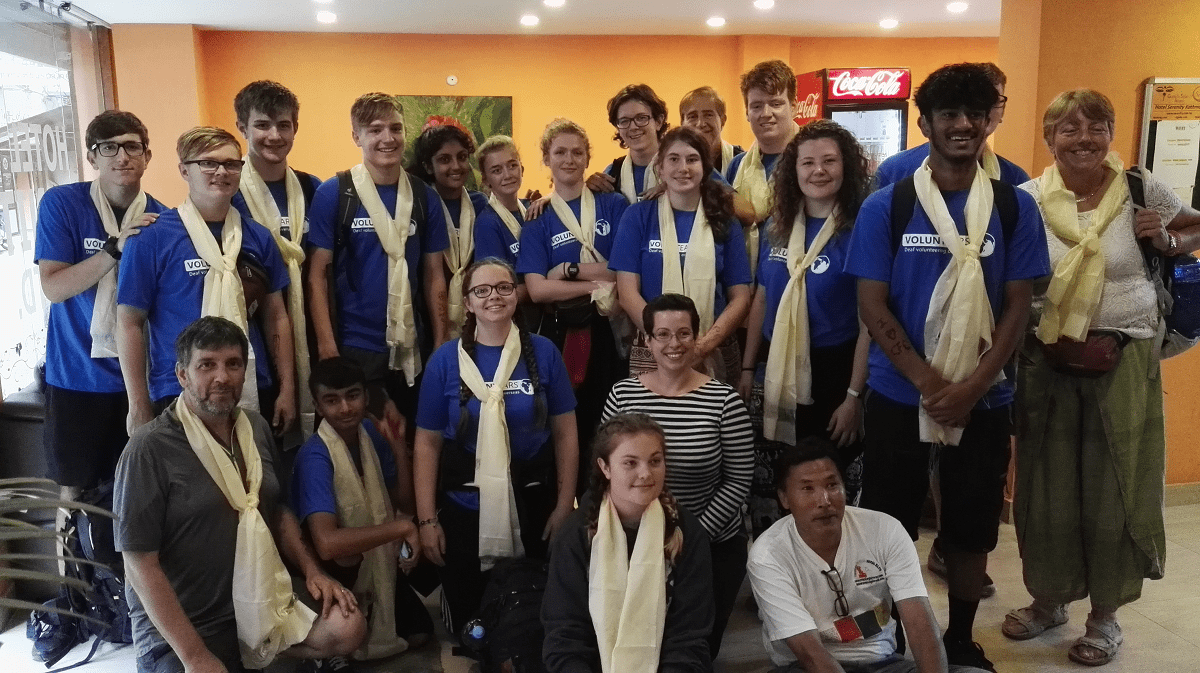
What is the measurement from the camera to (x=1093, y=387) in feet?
10.6

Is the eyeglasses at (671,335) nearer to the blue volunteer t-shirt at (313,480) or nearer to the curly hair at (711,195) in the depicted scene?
the curly hair at (711,195)

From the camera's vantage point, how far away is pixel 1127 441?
321 cm

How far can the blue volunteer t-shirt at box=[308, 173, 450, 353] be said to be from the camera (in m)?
3.46

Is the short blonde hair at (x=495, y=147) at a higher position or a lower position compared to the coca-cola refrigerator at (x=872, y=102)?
lower

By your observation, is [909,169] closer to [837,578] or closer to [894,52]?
[837,578]

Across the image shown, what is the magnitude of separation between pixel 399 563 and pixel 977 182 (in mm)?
2275

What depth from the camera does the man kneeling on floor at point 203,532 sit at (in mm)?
2469

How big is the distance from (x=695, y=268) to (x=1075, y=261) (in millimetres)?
1278

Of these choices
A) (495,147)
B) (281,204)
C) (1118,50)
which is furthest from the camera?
(1118,50)

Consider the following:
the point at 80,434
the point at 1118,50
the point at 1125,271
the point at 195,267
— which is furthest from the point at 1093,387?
the point at 80,434

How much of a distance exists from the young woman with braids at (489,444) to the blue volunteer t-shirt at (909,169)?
1393 millimetres

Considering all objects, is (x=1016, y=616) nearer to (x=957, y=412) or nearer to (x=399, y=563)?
(x=957, y=412)

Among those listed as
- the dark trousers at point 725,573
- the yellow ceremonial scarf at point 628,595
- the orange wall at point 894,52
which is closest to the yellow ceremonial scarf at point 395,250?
the yellow ceremonial scarf at point 628,595

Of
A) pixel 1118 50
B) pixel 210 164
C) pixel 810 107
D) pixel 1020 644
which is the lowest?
pixel 1020 644
